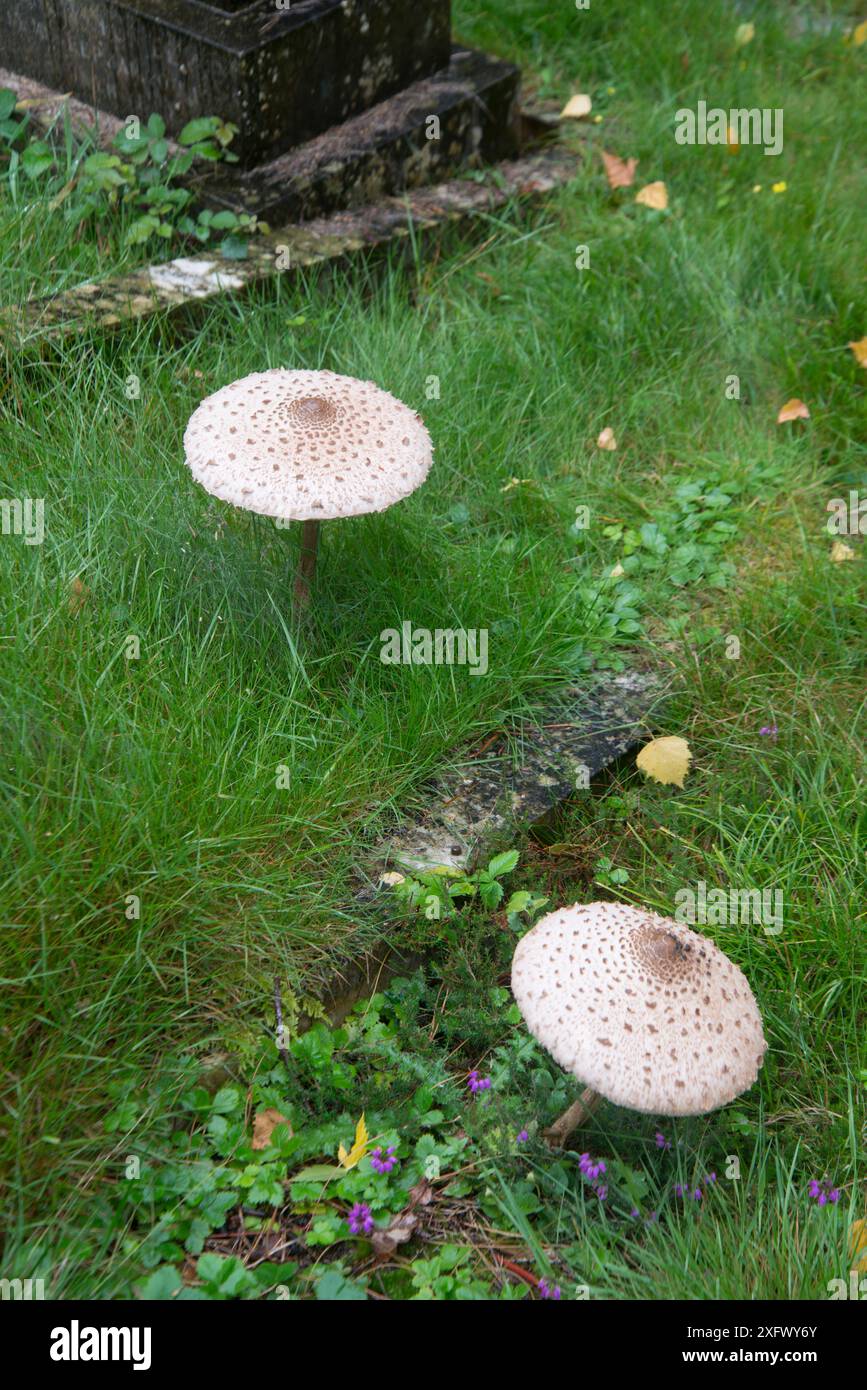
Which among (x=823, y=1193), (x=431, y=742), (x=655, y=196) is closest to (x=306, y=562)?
(x=431, y=742)

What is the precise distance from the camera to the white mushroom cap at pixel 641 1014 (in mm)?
2318

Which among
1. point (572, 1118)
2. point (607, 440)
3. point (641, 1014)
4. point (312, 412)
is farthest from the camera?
point (607, 440)

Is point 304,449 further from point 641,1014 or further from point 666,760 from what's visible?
point 641,1014

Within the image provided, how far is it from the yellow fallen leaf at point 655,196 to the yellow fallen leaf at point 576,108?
2.95 feet

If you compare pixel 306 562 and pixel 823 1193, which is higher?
pixel 306 562

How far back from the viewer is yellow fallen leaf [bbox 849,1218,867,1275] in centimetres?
244

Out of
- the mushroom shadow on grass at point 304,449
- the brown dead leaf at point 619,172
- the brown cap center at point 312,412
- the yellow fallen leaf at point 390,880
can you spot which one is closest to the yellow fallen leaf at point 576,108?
the brown dead leaf at point 619,172

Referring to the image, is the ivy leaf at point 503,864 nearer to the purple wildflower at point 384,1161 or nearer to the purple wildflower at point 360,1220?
the purple wildflower at point 384,1161

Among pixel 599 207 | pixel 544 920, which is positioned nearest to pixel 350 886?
pixel 544 920

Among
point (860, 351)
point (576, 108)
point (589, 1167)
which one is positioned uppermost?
point (576, 108)

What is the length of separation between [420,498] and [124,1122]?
227 cm

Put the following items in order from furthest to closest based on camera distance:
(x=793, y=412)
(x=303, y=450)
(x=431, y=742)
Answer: (x=793, y=412) < (x=431, y=742) < (x=303, y=450)

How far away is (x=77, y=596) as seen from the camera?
323 centimetres

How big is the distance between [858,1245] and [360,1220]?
100 centimetres
